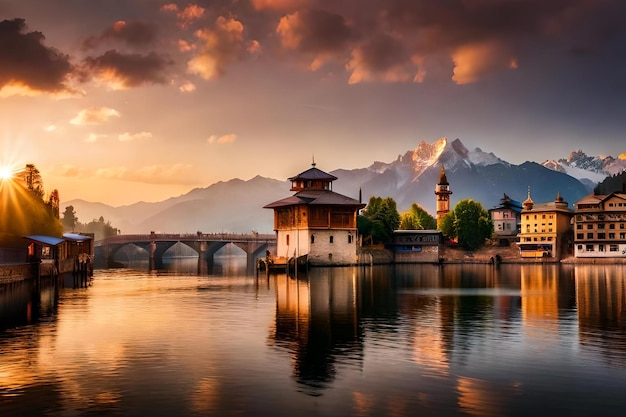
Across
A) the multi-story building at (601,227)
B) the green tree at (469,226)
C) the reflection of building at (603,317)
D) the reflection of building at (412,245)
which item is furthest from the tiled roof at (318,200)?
the multi-story building at (601,227)

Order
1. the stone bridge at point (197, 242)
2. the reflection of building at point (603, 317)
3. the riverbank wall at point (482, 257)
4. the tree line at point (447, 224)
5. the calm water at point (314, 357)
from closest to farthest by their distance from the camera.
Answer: the calm water at point (314, 357)
the reflection of building at point (603, 317)
the riverbank wall at point (482, 257)
the tree line at point (447, 224)
the stone bridge at point (197, 242)

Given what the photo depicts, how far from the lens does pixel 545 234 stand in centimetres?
15512

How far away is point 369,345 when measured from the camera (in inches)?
1353

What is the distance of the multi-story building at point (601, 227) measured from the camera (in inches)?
5650

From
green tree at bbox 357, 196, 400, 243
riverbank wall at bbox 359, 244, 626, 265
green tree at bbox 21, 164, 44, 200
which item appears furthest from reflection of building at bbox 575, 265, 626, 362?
green tree at bbox 21, 164, 44, 200

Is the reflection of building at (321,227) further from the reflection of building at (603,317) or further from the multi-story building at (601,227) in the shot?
the multi-story building at (601,227)

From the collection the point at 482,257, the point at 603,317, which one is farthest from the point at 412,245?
the point at 603,317

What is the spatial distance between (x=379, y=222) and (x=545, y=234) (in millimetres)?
38778

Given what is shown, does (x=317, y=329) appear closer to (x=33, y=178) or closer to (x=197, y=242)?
(x=33, y=178)

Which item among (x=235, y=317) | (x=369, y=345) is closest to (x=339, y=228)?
(x=235, y=317)

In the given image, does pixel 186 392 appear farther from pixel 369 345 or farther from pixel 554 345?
pixel 554 345

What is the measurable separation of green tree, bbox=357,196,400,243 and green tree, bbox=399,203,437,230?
67.5 feet

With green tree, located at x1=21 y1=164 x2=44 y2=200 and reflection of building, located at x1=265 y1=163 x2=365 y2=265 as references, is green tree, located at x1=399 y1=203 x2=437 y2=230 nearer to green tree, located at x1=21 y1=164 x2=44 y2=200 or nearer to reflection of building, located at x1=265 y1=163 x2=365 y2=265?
reflection of building, located at x1=265 y1=163 x2=365 y2=265

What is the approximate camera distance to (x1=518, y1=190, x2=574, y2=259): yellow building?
154 m
